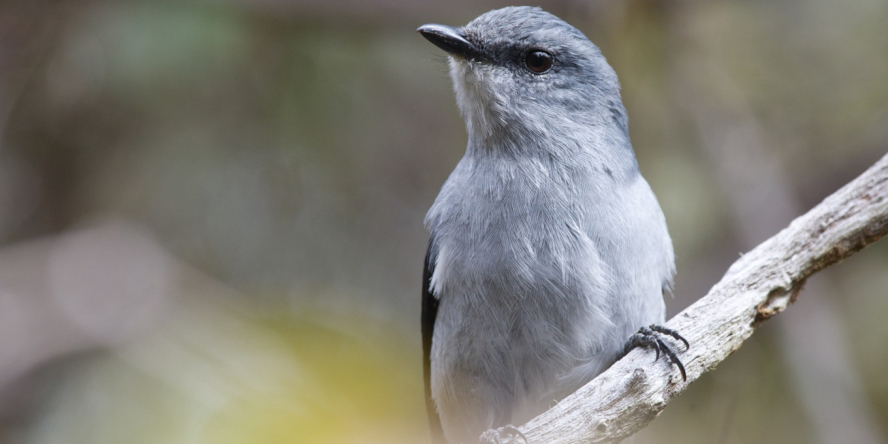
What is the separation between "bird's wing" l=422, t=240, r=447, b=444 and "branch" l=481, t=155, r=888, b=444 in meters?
0.82

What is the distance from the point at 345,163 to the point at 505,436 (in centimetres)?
326

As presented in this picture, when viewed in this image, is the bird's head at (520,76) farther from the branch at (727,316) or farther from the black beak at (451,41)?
the branch at (727,316)

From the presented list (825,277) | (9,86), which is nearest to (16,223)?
(9,86)

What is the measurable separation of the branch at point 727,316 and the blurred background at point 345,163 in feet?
6.20

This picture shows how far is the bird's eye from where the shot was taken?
2.97 metres

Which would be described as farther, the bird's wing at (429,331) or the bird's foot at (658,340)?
the bird's wing at (429,331)

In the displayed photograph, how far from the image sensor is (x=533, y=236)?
2.69 m

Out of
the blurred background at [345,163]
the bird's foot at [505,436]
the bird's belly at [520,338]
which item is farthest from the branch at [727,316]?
the blurred background at [345,163]

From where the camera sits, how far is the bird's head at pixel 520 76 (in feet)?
9.58

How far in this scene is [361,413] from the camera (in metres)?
2.22

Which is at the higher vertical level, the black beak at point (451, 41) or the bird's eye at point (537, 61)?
the bird's eye at point (537, 61)

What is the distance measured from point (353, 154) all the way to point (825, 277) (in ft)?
11.6

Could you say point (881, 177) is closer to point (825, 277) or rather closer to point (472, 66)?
point (472, 66)

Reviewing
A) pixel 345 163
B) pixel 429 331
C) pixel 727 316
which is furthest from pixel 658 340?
pixel 345 163
